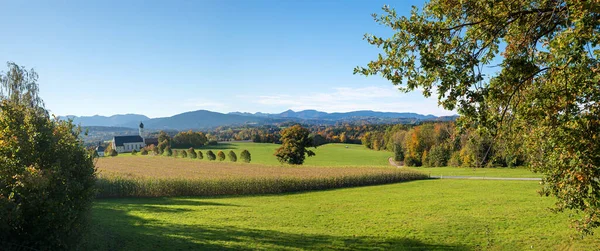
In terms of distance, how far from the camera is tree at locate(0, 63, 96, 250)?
22.0 ft

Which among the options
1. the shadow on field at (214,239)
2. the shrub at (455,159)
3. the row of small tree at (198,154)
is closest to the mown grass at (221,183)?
the shadow on field at (214,239)

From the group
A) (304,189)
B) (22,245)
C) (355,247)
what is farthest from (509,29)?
(304,189)

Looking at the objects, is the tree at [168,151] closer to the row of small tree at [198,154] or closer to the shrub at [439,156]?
the row of small tree at [198,154]

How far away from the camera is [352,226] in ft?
49.4

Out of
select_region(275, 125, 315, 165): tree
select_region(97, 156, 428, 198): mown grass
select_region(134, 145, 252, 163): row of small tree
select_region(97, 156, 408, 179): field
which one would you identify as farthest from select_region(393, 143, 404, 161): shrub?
select_region(97, 156, 428, 198): mown grass

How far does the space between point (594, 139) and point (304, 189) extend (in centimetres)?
2643

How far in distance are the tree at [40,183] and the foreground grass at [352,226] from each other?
1809 millimetres

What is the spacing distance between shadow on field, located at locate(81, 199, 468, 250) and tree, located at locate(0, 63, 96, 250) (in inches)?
103

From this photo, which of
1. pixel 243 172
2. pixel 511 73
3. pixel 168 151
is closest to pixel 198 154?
pixel 168 151

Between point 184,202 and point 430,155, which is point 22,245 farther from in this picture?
point 430,155

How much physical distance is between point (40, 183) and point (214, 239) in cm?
664

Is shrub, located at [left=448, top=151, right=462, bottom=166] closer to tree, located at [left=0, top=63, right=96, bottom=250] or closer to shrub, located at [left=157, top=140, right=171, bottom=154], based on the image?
shrub, located at [left=157, top=140, right=171, bottom=154]

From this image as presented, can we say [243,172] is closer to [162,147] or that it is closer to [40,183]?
[40,183]

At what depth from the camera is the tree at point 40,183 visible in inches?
264
